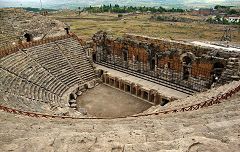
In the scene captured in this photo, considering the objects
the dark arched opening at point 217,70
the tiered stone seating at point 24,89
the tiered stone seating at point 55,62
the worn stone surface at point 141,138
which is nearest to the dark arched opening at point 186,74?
the dark arched opening at point 217,70

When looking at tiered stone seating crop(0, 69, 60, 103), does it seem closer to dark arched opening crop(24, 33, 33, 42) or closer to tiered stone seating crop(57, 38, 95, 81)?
tiered stone seating crop(57, 38, 95, 81)

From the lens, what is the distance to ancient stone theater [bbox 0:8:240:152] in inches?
534

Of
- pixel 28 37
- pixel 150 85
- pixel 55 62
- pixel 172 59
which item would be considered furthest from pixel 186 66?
pixel 28 37

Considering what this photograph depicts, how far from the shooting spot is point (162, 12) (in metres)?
120

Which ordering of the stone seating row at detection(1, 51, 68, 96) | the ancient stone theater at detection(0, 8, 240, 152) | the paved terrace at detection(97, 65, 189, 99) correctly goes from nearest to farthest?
the ancient stone theater at detection(0, 8, 240, 152) < the paved terrace at detection(97, 65, 189, 99) < the stone seating row at detection(1, 51, 68, 96)

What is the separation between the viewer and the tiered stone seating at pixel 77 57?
3037cm

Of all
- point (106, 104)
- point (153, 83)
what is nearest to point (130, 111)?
point (106, 104)

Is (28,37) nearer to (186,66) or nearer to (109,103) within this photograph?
(109,103)

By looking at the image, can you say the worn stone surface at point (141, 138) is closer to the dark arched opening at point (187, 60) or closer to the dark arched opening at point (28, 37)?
the dark arched opening at point (187, 60)

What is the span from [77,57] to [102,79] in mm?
4066

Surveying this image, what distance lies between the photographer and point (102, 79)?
30812 mm

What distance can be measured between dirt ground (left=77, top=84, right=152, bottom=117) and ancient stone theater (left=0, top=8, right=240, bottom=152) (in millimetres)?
92

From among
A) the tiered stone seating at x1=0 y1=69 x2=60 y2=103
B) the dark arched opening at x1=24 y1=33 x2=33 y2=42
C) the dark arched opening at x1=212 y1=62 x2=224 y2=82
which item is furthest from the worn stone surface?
the dark arched opening at x1=24 y1=33 x2=33 y2=42

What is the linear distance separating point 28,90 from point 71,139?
16734 mm
